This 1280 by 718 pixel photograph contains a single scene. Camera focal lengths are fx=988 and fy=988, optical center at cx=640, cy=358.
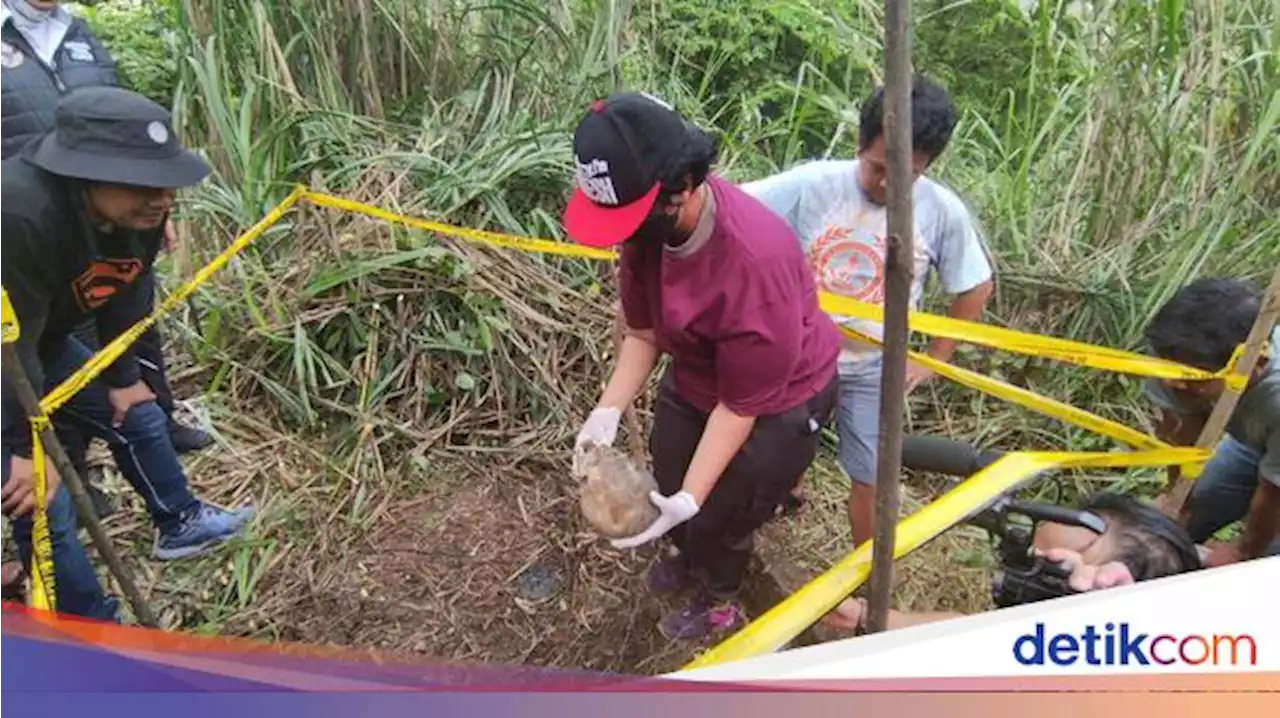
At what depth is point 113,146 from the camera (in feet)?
6.44

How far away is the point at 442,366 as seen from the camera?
10.9 ft


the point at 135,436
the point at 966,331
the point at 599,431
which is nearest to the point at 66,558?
the point at 135,436

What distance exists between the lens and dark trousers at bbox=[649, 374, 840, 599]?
2041mm

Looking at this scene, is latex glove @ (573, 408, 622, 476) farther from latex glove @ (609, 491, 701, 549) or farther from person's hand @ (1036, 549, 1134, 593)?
person's hand @ (1036, 549, 1134, 593)

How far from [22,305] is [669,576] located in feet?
5.20

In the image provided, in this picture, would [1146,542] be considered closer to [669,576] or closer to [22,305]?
[669,576]

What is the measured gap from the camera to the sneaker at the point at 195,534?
273 cm

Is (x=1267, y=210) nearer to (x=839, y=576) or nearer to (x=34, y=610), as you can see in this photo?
(x=839, y=576)

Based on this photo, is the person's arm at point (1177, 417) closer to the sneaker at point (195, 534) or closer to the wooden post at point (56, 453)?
the wooden post at point (56, 453)

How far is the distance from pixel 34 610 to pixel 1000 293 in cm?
313

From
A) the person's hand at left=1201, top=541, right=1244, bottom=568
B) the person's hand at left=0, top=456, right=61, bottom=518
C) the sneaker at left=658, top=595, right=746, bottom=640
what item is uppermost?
the person's hand at left=0, top=456, right=61, bottom=518

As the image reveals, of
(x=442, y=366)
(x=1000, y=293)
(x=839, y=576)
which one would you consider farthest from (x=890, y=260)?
(x=1000, y=293)

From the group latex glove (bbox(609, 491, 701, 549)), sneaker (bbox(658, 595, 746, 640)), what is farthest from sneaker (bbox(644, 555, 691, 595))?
latex glove (bbox(609, 491, 701, 549))

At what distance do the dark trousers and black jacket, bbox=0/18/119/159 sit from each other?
6.82 feet
